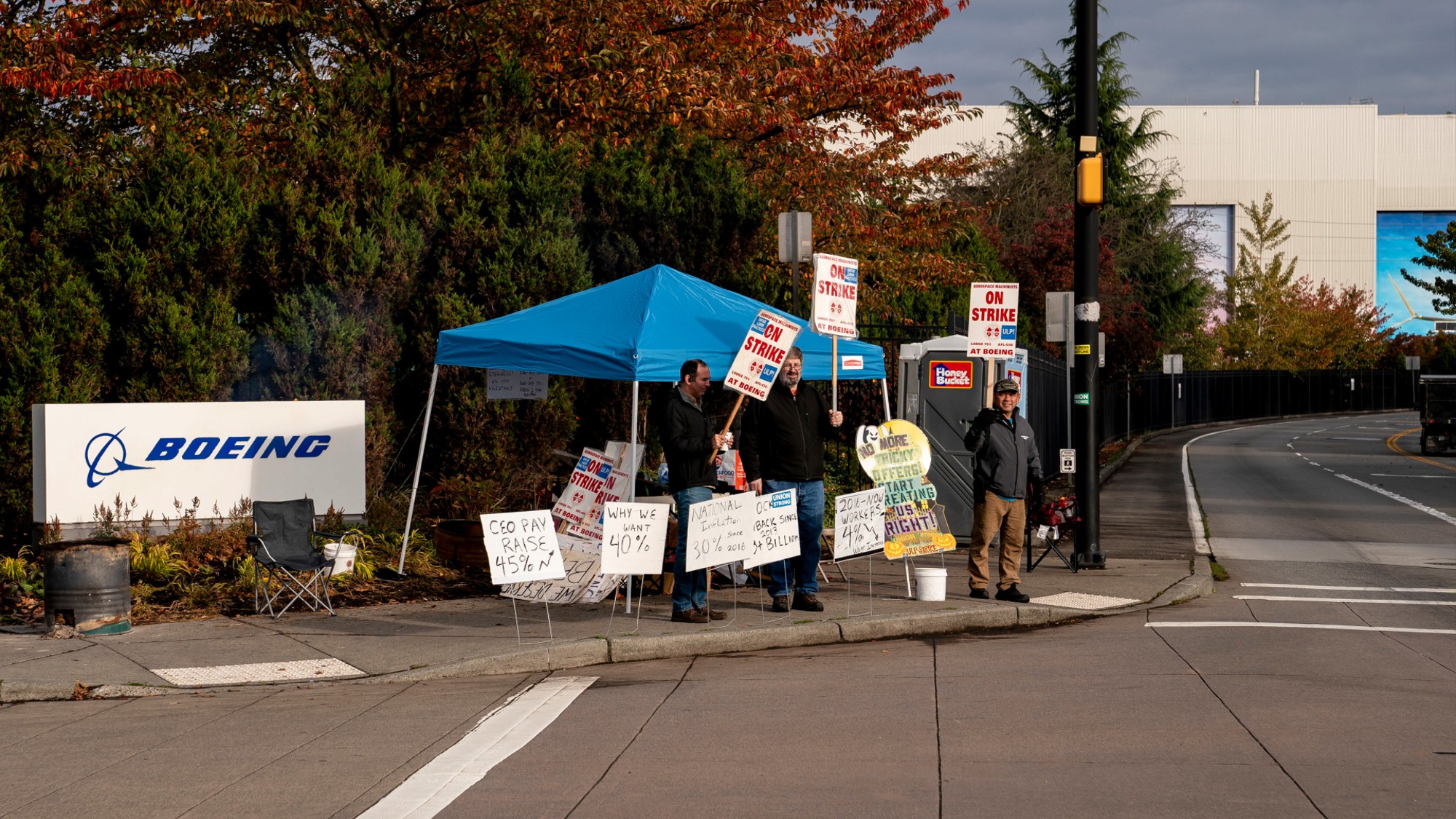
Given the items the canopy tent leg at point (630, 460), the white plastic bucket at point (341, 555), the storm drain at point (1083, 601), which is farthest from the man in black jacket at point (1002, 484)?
the white plastic bucket at point (341, 555)

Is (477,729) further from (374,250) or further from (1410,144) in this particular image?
(1410,144)

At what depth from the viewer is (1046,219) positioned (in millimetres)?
39500

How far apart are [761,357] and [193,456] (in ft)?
18.6

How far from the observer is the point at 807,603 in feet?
36.4

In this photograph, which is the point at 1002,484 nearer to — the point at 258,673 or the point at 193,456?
the point at 258,673

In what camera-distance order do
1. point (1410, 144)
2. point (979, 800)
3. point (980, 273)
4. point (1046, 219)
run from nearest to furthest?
1. point (979, 800)
2. point (980, 273)
3. point (1046, 219)
4. point (1410, 144)

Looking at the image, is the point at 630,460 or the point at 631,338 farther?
the point at 630,460

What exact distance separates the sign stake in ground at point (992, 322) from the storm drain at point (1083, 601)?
2.35 m

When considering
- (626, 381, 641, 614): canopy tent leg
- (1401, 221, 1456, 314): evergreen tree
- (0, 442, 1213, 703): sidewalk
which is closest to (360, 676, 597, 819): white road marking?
(0, 442, 1213, 703): sidewalk

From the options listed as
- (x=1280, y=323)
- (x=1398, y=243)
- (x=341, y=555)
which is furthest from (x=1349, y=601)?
(x=1398, y=243)

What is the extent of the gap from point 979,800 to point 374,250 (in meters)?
10.5

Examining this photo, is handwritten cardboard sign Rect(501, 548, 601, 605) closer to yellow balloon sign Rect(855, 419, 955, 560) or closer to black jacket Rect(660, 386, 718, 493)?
black jacket Rect(660, 386, 718, 493)

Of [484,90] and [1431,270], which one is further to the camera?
[1431,270]

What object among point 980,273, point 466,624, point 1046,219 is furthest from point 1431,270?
point 466,624
